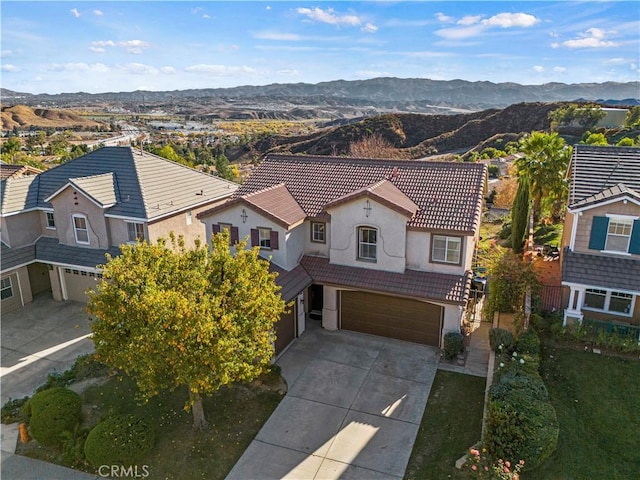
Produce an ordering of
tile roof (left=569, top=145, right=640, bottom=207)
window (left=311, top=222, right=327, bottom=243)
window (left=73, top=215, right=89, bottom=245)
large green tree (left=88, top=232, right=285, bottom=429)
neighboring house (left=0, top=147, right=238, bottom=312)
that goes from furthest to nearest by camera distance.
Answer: window (left=73, top=215, right=89, bottom=245) < neighboring house (left=0, top=147, right=238, bottom=312) < window (left=311, top=222, right=327, bottom=243) < tile roof (left=569, top=145, right=640, bottom=207) < large green tree (left=88, top=232, right=285, bottom=429)

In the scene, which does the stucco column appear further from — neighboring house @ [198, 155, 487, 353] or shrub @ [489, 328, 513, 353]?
shrub @ [489, 328, 513, 353]

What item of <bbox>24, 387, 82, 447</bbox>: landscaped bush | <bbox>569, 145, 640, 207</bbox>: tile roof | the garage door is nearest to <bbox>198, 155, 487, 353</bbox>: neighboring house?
<bbox>569, 145, 640, 207</bbox>: tile roof

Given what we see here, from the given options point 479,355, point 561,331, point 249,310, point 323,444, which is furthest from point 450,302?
point 249,310

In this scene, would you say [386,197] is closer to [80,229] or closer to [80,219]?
[80,219]

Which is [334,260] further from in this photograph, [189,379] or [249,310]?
[189,379]

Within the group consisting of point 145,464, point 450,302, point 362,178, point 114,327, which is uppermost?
point 362,178

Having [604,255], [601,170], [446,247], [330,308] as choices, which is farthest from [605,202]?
[330,308]

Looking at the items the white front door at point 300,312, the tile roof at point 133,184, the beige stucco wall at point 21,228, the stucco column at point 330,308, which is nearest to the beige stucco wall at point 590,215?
the stucco column at point 330,308
